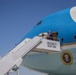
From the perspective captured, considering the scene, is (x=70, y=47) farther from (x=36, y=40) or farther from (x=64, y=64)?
(x=36, y=40)

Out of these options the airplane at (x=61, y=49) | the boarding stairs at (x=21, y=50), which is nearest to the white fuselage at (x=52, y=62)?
the airplane at (x=61, y=49)

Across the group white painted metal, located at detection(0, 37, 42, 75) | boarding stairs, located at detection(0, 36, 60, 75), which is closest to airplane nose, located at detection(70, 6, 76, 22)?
boarding stairs, located at detection(0, 36, 60, 75)

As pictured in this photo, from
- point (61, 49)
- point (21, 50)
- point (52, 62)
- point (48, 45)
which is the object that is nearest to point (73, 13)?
point (61, 49)

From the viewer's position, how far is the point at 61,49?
12.1 metres

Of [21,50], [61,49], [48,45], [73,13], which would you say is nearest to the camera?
[21,50]

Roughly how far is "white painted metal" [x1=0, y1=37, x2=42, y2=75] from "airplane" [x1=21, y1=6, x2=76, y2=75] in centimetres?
176

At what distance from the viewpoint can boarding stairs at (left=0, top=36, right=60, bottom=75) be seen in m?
9.52

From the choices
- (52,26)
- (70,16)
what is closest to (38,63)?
Result: (52,26)

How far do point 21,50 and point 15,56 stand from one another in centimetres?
51

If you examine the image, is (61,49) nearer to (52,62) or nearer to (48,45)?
(48,45)

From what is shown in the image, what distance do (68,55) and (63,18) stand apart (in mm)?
2375

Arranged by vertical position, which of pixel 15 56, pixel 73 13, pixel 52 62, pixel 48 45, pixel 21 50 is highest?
pixel 73 13

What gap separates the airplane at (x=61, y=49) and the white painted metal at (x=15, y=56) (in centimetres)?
176

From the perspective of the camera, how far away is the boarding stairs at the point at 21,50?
952 cm
